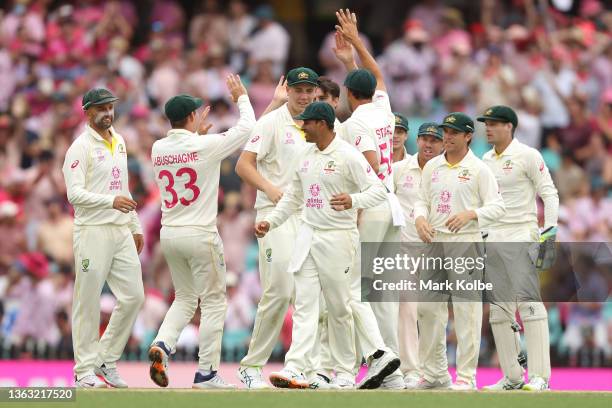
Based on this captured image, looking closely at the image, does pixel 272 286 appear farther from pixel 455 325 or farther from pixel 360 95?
pixel 360 95

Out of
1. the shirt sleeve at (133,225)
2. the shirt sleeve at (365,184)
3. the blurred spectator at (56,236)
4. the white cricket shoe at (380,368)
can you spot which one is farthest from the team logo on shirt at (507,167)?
the blurred spectator at (56,236)

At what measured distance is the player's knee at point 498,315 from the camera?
13.5 metres

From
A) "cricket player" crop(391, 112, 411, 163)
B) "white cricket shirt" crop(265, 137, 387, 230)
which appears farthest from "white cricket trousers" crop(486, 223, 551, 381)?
"white cricket shirt" crop(265, 137, 387, 230)

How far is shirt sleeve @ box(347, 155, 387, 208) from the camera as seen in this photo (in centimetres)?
1221

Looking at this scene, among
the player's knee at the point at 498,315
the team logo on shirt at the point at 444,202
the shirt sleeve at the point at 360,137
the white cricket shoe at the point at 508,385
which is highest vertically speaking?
the shirt sleeve at the point at 360,137

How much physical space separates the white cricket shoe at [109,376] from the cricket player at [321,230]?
1.40m

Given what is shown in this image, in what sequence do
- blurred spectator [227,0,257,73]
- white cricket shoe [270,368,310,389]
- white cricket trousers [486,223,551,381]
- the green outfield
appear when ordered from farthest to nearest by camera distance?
blurred spectator [227,0,257,73] → white cricket trousers [486,223,551,381] → white cricket shoe [270,368,310,389] → the green outfield

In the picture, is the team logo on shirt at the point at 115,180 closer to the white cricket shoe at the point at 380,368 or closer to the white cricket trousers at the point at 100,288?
the white cricket trousers at the point at 100,288

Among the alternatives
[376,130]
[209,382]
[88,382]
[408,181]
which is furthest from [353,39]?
[88,382]

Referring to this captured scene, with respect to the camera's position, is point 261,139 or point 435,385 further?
point 435,385

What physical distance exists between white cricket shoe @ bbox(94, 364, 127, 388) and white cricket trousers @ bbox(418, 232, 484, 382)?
2.65 metres

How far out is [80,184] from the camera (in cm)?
1266

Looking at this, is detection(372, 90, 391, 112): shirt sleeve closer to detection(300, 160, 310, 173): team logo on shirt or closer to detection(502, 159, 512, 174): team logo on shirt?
detection(300, 160, 310, 173): team logo on shirt

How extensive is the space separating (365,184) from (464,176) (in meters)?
1.30
